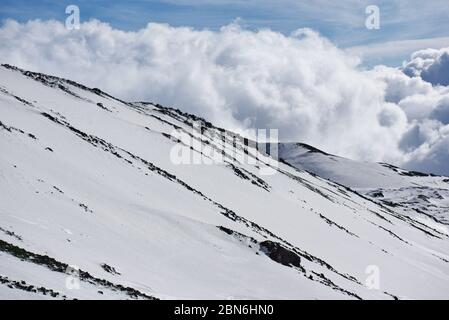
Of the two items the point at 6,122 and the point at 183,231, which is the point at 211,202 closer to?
the point at 183,231

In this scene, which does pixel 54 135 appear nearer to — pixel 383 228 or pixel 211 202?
pixel 211 202

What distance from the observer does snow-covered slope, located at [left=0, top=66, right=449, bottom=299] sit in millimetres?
27266

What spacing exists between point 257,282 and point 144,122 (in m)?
64.4

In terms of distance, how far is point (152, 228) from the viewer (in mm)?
38125

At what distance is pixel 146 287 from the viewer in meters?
26.9

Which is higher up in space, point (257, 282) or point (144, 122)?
point (144, 122)

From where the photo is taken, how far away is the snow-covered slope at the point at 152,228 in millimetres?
27266
